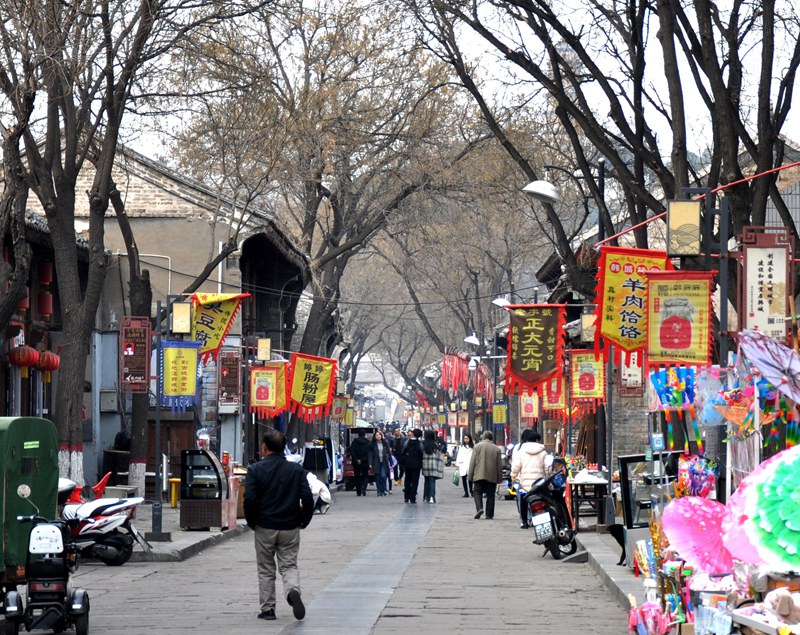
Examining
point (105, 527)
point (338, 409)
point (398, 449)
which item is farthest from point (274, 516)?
point (338, 409)

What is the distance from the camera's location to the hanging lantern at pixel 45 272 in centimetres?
2825

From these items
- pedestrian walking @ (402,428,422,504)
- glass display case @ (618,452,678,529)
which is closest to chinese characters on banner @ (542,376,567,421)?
pedestrian walking @ (402,428,422,504)

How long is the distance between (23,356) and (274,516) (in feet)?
50.1

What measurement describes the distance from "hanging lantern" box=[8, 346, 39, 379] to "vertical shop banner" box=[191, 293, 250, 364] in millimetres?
2991

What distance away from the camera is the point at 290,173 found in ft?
114

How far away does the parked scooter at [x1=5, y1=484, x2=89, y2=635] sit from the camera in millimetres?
10875

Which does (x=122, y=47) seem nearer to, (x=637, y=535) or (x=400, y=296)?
(x=637, y=535)

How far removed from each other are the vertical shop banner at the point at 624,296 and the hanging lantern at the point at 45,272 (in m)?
14.1

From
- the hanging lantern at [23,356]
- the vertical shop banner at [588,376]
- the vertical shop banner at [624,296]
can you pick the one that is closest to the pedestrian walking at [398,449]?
the vertical shop banner at [588,376]

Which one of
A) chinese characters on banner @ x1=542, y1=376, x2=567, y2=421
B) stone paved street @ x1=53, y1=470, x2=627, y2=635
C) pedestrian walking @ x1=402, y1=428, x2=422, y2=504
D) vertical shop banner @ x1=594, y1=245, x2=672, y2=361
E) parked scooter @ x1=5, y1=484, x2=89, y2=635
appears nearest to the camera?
parked scooter @ x1=5, y1=484, x2=89, y2=635

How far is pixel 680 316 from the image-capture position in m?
15.2

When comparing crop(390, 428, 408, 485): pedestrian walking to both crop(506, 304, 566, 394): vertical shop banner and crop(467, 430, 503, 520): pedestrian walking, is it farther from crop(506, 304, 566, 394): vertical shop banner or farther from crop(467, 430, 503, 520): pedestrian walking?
crop(506, 304, 566, 394): vertical shop banner

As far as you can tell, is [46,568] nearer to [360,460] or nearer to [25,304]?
[25,304]

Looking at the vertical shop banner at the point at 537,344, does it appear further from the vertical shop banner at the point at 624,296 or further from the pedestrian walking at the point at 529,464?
the vertical shop banner at the point at 624,296
